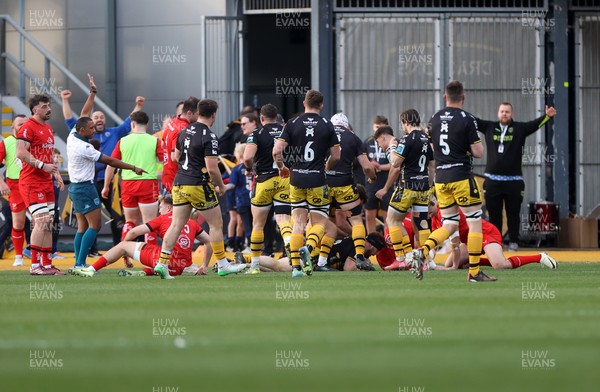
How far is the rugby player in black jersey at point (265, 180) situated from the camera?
16.3 meters

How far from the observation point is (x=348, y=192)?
16688 millimetres

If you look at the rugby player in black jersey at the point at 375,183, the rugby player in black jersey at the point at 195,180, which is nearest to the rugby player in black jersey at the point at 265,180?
the rugby player in black jersey at the point at 195,180

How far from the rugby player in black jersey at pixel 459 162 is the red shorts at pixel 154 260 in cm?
343

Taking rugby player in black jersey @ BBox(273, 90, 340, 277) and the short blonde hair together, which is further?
the short blonde hair

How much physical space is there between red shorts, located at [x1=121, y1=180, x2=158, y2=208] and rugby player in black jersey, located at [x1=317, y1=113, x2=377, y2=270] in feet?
9.55

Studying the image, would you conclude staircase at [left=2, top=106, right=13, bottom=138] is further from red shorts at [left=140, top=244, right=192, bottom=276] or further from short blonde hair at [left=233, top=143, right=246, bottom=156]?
red shorts at [left=140, top=244, right=192, bottom=276]

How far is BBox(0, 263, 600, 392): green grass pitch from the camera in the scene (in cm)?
673

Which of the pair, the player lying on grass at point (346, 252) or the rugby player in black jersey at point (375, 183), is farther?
the rugby player in black jersey at point (375, 183)

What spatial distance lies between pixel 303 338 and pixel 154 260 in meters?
7.33

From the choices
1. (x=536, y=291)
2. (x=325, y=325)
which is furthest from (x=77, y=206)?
(x=325, y=325)

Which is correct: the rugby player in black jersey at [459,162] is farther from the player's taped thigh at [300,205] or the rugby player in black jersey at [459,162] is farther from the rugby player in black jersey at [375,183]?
the rugby player in black jersey at [375,183]

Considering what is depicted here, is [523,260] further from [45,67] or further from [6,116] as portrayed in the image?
[45,67]

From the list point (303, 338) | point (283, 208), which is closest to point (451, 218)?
point (283, 208)

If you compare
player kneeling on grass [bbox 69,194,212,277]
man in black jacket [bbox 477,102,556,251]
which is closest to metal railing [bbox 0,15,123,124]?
man in black jacket [bbox 477,102,556,251]
